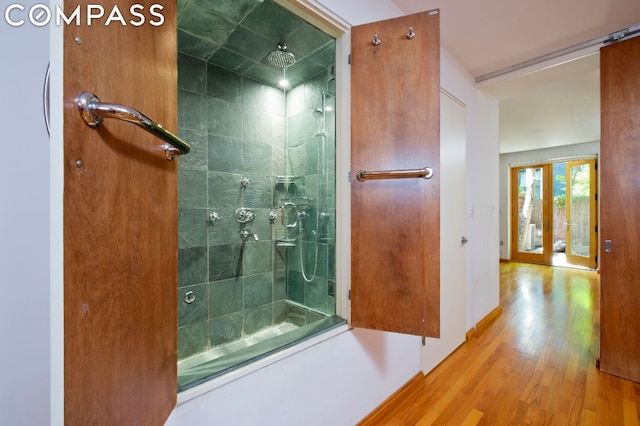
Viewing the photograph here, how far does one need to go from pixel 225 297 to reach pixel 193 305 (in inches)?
9.8

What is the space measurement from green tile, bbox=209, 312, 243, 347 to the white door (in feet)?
4.94

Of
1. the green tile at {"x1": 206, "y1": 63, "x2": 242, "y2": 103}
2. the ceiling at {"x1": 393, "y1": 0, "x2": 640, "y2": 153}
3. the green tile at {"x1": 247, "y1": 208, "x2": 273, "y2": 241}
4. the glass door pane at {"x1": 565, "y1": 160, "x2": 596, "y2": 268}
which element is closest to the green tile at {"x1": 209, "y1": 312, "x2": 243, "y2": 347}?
the green tile at {"x1": 247, "y1": 208, "x2": 273, "y2": 241}

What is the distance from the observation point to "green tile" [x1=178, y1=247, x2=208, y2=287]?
6.12 ft

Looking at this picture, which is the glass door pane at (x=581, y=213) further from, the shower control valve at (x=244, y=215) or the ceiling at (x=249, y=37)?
the shower control valve at (x=244, y=215)

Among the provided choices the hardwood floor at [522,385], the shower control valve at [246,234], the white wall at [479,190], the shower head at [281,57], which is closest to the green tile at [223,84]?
the shower head at [281,57]

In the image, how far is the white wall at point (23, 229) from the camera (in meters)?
0.73

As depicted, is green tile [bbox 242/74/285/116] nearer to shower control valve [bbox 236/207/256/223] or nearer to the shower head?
the shower head

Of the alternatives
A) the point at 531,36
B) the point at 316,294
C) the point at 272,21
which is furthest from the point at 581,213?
the point at 272,21

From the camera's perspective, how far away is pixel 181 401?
828mm

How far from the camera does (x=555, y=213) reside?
Answer: 5598 millimetres

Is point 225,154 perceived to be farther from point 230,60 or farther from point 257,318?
point 257,318

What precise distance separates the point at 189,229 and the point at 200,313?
2.18 ft

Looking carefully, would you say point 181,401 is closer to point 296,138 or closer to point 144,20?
point 144,20

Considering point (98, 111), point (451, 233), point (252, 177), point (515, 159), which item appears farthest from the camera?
point (515, 159)
